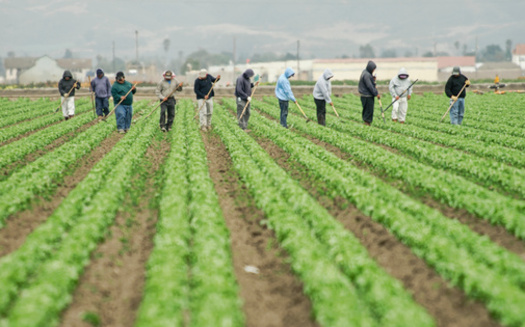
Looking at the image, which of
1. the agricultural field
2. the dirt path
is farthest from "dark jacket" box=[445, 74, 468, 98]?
the dirt path

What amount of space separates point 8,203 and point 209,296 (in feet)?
17.8

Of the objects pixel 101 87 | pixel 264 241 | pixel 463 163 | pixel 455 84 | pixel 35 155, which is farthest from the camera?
pixel 101 87

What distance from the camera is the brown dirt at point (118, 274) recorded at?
5793 millimetres

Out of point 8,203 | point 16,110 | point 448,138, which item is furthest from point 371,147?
point 16,110

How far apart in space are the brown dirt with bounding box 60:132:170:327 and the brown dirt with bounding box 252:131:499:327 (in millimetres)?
→ 3379

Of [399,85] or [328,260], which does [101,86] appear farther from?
[328,260]

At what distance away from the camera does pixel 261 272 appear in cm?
701

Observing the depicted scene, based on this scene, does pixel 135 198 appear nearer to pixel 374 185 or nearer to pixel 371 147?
pixel 374 185

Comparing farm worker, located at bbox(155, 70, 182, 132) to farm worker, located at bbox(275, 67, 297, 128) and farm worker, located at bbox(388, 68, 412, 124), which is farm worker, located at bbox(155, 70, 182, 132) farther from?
farm worker, located at bbox(388, 68, 412, 124)

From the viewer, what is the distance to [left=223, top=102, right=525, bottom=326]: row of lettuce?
560 centimetres

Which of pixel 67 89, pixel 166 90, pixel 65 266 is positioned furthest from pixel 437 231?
pixel 67 89

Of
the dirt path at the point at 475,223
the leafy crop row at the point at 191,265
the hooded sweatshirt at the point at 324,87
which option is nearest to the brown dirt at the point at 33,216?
the leafy crop row at the point at 191,265

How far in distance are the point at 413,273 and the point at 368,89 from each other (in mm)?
13549

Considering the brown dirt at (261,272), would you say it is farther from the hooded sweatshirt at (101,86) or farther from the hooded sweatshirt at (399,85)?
the hooded sweatshirt at (101,86)
